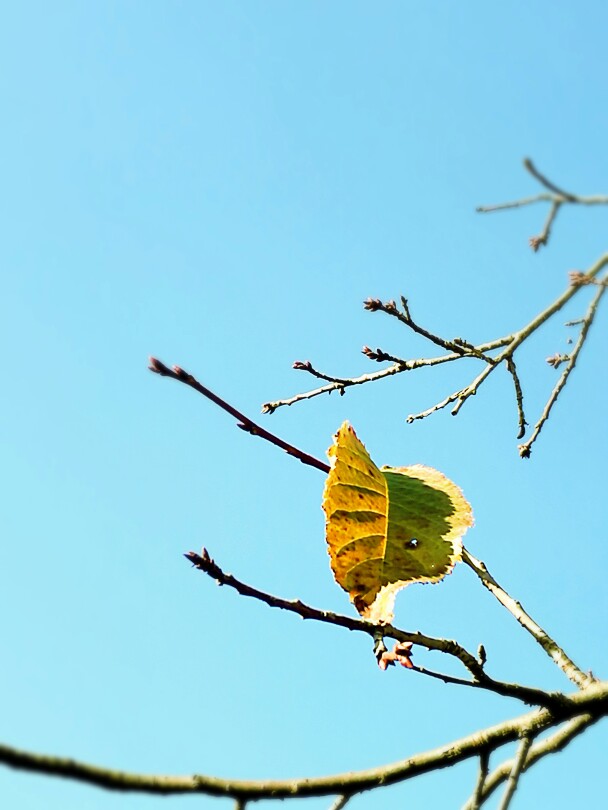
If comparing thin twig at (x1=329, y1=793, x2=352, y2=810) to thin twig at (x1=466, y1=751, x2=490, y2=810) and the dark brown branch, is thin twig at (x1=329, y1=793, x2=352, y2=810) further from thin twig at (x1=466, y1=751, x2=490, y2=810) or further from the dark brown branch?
the dark brown branch

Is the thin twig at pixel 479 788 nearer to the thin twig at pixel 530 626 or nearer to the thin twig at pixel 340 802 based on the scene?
the thin twig at pixel 340 802

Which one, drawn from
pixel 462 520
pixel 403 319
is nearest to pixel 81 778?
pixel 462 520

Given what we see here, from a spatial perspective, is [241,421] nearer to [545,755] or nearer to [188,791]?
[188,791]

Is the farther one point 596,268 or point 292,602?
point 596,268

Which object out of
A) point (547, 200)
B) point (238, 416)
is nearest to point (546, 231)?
point (547, 200)

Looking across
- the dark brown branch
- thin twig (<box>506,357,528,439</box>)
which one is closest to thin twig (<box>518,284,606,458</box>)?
thin twig (<box>506,357,528,439</box>)

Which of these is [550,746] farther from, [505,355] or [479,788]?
[505,355]
